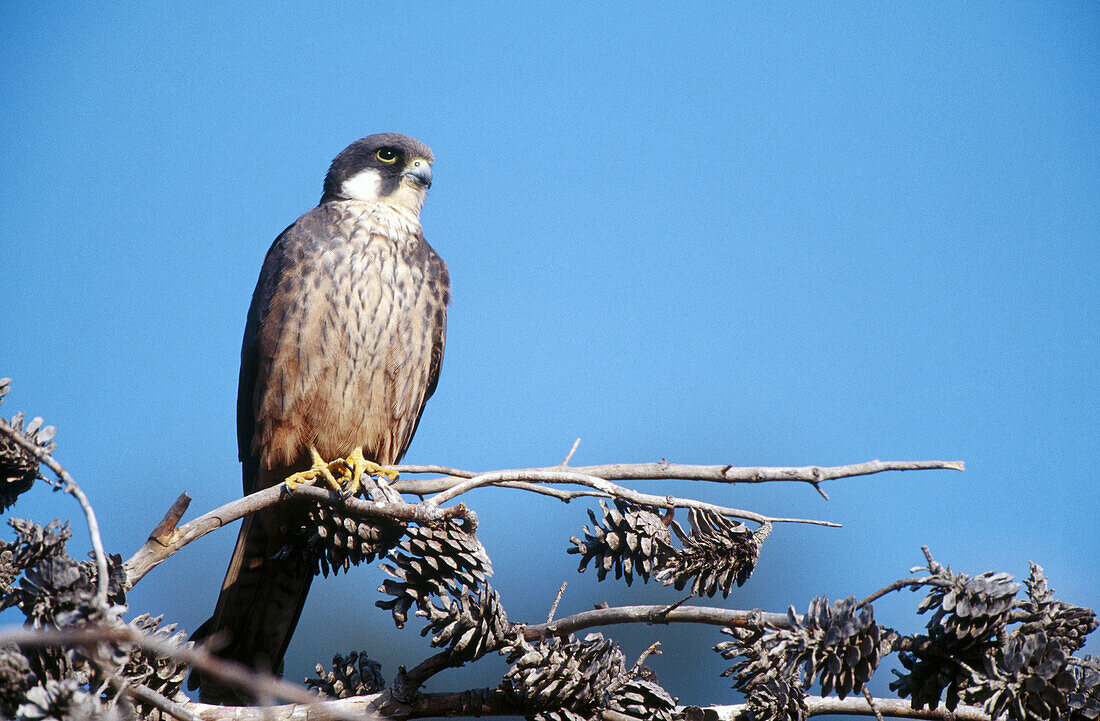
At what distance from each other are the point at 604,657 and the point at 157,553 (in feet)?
2.94

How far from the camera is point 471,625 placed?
1.68 m

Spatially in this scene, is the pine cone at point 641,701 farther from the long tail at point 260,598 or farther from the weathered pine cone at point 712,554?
the long tail at point 260,598

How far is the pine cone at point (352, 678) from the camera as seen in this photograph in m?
1.96

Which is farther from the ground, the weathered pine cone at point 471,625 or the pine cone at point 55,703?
the weathered pine cone at point 471,625

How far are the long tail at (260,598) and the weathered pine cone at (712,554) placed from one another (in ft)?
3.90

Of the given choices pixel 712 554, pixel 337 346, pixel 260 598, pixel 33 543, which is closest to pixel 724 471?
pixel 712 554

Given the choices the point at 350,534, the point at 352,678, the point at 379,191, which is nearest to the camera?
the point at 352,678

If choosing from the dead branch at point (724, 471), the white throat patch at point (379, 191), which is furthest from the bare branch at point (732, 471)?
the white throat patch at point (379, 191)

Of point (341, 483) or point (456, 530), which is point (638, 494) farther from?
point (341, 483)

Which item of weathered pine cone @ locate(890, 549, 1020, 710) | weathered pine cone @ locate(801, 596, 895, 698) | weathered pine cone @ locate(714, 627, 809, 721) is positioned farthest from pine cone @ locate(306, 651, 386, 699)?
weathered pine cone @ locate(890, 549, 1020, 710)

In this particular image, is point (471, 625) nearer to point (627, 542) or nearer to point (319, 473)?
point (627, 542)

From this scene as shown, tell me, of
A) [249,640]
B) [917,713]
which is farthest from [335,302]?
[917,713]

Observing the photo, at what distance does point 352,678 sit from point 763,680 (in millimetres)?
954

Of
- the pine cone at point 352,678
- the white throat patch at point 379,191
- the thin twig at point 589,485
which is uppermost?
the white throat patch at point 379,191
